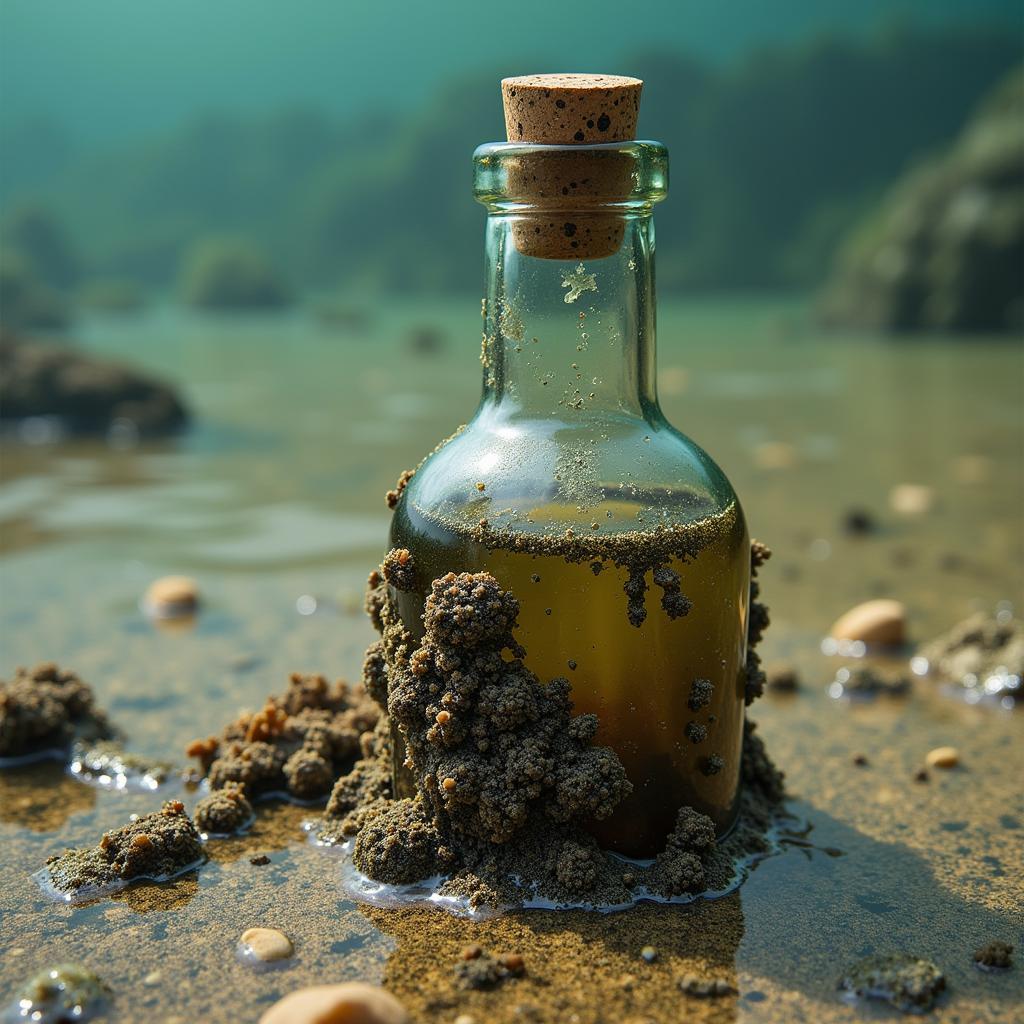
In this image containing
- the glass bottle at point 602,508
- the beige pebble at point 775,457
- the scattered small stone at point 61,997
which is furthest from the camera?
the beige pebble at point 775,457

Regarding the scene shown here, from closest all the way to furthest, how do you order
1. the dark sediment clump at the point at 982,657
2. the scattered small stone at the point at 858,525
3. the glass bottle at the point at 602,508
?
1. the glass bottle at the point at 602,508
2. the dark sediment clump at the point at 982,657
3. the scattered small stone at the point at 858,525

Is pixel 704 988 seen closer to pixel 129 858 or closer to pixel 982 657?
pixel 129 858

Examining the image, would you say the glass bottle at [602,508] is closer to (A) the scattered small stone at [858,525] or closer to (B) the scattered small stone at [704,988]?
(B) the scattered small stone at [704,988]

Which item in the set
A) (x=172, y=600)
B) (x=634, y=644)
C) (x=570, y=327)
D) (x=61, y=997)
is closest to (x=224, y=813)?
(x=61, y=997)

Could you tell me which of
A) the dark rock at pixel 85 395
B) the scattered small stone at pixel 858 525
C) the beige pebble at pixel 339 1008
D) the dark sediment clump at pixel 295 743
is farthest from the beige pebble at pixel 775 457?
the beige pebble at pixel 339 1008

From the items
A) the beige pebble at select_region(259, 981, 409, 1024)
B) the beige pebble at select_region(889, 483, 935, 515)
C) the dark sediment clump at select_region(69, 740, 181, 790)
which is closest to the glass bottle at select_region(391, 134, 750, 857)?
the beige pebble at select_region(259, 981, 409, 1024)

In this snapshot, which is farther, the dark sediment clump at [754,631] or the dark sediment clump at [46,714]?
the dark sediment clump at [46,714]

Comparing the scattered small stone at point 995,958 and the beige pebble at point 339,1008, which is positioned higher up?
the beige pebble at point 339,1008

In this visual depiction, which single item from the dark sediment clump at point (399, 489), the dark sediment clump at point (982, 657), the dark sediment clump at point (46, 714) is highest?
the dark sediment clump at point (399, 489)
